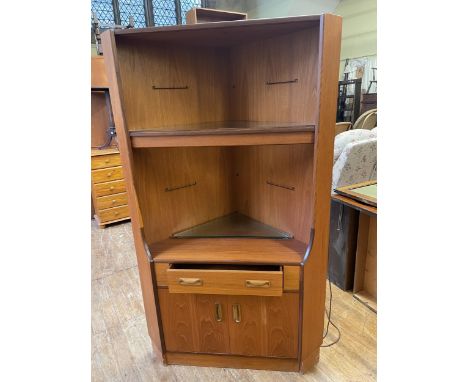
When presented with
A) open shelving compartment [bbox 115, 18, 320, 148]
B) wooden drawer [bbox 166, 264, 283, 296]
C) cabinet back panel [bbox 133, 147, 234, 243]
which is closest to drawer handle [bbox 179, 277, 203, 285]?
wooden drawer [bbox 166, 264, 283, 296]

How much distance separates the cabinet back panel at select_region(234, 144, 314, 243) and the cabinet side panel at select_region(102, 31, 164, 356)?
558 mm

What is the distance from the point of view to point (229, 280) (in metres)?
1.14

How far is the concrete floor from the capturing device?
1316 millimetres

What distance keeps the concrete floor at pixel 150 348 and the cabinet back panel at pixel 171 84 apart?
1.09 m

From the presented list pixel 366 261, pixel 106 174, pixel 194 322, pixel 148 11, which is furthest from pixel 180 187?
pixel 148 11

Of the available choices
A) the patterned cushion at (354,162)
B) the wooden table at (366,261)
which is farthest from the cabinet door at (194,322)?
the patterned cushion at (354,162)

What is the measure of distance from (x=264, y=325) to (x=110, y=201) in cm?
229

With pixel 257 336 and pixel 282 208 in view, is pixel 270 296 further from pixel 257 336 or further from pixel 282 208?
pixel 282 208

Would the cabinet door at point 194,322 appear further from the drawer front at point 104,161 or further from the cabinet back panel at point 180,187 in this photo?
the drawer front at point 104,161

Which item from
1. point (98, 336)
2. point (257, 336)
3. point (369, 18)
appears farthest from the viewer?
point (369, 18)

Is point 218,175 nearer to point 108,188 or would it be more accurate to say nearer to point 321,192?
point 321,192

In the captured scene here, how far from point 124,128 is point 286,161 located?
2.16ft

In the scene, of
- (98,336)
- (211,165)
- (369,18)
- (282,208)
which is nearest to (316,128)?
(282,208)
